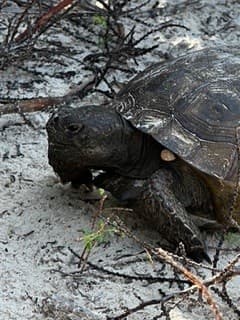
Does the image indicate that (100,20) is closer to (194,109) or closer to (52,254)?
(194,109)

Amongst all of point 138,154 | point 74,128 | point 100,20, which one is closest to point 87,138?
point 74,128

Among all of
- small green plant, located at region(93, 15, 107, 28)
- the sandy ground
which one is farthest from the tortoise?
small green plant, located at region(93, 15, 107, 28)

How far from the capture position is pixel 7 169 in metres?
3.98

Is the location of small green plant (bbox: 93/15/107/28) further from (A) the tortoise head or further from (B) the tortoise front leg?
(B) the tortoise front leg

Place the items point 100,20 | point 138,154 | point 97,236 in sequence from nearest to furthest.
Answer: point 97,236
point 138,154
point 100,20

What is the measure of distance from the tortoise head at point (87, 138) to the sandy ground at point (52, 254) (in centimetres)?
24

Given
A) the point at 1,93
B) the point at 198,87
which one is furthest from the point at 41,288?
the point at 1,93

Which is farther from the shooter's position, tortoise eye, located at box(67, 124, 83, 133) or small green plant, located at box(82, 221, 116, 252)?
tortoise eye, located at box(67, 124, 83, 133)

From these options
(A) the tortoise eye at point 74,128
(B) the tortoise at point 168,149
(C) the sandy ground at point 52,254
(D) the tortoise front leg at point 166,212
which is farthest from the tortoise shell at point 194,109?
(C) the sandy ground at point 52,254

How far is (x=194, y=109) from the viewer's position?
3588 mm

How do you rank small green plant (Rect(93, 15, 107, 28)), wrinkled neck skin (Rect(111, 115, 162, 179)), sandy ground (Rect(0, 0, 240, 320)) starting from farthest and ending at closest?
small green plant (Rect(93, 15, 107, 28)), wrinkled neck skin (Rect(111, 115, 162, 179)), sandy ground (Rect(0, 0, 240, 320))

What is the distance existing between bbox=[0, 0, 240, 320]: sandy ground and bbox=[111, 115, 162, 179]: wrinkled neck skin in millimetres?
223

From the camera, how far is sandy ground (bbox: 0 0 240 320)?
120 inches

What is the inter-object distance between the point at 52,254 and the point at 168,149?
65 centimetres
